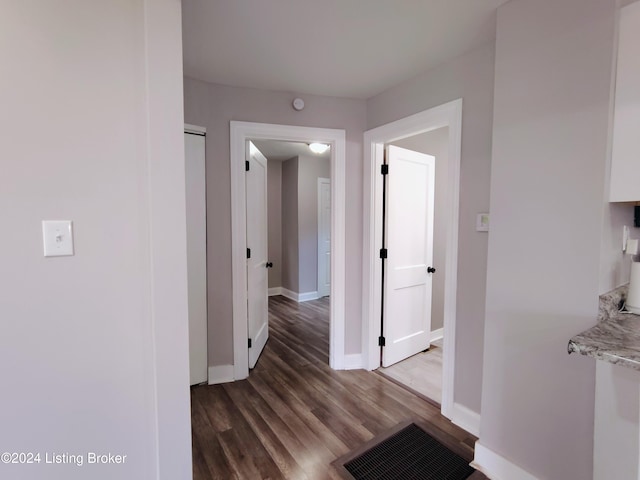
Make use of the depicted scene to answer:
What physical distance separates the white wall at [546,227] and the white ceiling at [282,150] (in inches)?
115

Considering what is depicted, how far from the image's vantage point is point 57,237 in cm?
105

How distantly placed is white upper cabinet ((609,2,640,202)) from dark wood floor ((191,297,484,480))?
1.62m

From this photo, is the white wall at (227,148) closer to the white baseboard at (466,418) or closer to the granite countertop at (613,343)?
the white baseboard at (466,418)

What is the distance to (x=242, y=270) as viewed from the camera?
251cm

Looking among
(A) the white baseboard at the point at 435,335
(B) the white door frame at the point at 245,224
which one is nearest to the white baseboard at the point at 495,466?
(B) the white door frame at the point at 245,224

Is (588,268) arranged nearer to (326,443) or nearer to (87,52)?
(326,443)

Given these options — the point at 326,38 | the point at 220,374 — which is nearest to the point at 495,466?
the point at 220,374

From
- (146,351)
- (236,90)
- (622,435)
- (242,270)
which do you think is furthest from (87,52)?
(622,435)

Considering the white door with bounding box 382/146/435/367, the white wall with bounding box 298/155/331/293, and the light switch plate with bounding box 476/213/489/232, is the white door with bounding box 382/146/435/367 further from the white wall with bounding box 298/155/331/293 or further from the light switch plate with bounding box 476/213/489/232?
the white wall with bounding box 298/155/331/293

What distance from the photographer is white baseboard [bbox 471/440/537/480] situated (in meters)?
1.49

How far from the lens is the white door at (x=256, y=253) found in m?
2.64

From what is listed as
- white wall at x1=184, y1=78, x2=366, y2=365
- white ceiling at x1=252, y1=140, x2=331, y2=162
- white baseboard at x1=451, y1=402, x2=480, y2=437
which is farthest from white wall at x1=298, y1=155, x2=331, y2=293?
white baseboard at x1=451, y1=402, x2=480, y2=437

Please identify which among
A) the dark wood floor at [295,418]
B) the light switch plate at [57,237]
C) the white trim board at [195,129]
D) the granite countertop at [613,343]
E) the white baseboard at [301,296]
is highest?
the white trim board at [195,129]

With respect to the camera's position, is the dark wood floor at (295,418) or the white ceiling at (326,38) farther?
the dark wood floor at (295,418)
